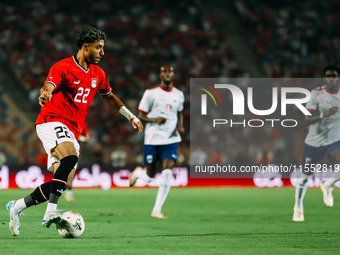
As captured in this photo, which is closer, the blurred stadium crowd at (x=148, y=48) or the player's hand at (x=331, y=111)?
the player's hand at (x=331, y=111)

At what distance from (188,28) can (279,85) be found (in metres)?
4.51

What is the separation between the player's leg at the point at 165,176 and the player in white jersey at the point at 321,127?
6.56ft

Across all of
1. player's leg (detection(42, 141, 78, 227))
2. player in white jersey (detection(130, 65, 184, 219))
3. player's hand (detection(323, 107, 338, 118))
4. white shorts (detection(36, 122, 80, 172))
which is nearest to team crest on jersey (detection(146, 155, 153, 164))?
player in white jersey (detection(130, 65, 184, 219))

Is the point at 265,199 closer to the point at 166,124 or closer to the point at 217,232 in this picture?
the point at 166,124

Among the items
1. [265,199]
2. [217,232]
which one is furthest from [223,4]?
[217,232]

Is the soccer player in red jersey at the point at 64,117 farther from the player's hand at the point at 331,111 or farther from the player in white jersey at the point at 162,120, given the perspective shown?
the player's hand at the point at 331,111

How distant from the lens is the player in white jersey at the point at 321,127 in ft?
32.5

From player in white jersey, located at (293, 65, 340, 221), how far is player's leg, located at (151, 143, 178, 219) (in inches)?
78.7

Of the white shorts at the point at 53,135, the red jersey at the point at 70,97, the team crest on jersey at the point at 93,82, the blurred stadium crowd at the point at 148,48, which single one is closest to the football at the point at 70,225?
the white shorts at the point at 53,135

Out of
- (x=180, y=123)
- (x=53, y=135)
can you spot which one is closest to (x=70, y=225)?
(x=53, y=135)

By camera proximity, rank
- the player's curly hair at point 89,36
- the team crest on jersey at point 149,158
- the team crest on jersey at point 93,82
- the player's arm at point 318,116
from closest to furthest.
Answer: the player's curly hair at point 89,36
the team crest on jersey at point 93,82
the player's arm at point 318,116
the team crest on jersey at point 149,158

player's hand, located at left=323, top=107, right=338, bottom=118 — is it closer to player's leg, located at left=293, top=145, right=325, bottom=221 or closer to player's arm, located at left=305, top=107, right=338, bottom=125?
player's arm, located at left=305, top=107, right=338, bottom=125

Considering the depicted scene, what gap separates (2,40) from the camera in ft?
73.9

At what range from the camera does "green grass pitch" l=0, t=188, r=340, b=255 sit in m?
6.58
